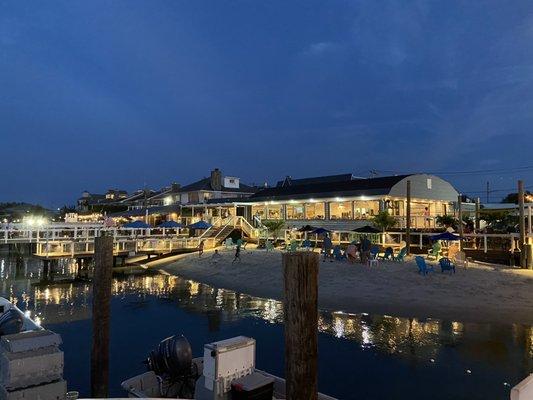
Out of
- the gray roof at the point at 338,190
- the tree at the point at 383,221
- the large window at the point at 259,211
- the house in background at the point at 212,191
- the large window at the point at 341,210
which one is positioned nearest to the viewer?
the tree at the point at 383,221

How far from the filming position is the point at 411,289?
1895cm

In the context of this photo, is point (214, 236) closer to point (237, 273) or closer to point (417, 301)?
point (237, 273)

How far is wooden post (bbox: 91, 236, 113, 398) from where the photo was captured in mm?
9250

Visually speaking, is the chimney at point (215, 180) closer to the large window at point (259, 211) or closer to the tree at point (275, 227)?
the large window at point (259, 211)

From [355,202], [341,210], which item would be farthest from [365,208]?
[341,210]

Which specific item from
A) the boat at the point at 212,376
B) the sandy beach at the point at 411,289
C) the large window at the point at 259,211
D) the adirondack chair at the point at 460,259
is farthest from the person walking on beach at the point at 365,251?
the large window at the point at 259,211

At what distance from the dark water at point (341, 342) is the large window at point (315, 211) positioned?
2027cm

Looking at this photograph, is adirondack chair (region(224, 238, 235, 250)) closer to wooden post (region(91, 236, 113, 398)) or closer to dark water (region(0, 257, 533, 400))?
dark water (region(0, 257, 533, 400))

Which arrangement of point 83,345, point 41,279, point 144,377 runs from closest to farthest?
point 144,377, point 83,345, point 41,279

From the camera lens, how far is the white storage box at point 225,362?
6.51 meters

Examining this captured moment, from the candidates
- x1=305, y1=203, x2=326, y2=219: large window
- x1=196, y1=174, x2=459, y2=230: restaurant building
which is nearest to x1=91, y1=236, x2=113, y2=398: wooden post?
x1=196, y1=174, x2=459, y2=230: restaurant building

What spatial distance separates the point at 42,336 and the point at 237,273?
19.9m

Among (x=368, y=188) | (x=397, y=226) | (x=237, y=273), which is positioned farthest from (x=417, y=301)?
(x=368, y=188)

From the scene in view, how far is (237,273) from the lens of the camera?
26.1m
